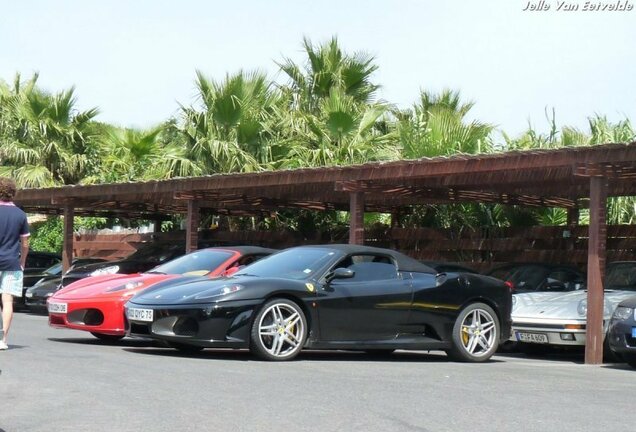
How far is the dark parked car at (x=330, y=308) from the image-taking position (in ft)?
34.5

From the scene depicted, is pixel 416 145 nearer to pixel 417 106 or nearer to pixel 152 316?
pixel 417 106

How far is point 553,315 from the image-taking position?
44.9 feet

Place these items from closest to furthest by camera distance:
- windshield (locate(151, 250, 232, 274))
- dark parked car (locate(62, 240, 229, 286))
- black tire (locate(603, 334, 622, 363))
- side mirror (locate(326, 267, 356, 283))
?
side mirror (locate(326, 267, 356, 283)) < windshield (locate(151, 250, 232, 274)) < black tire (locate(603, 334, 622, 363)) < dark parked car (locate(62, 240, 229, 286))

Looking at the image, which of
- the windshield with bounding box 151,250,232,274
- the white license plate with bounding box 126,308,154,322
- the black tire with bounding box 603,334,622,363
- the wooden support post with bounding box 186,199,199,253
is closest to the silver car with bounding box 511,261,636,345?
the black tire with bounding box 603,334,622,363

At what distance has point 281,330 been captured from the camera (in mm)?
10656

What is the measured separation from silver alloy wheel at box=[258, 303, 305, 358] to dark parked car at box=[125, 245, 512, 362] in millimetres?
10

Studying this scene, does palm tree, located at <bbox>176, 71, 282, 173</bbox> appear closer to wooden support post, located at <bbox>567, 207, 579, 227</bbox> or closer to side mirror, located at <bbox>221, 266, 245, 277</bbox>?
wooden support post, located at <bbox>567, 207, 579, 227</bbox>

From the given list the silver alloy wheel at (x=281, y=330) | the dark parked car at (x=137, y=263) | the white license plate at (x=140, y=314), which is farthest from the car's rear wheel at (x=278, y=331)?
the dark parked car at (x=137, y=263)

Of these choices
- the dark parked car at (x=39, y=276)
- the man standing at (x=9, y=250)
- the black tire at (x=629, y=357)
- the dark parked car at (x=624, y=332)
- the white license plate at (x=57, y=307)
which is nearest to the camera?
the man standing at (x=9, y=250)

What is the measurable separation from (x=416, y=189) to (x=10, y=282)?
383 inches

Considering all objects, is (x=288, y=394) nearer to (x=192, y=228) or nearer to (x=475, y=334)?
(x=475, y=334)

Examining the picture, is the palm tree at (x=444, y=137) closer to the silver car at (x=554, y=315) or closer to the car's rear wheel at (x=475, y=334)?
the silver car at (x=554, y=315)

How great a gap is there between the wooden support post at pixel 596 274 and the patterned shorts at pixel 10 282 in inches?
276

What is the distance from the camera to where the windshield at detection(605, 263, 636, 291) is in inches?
588
